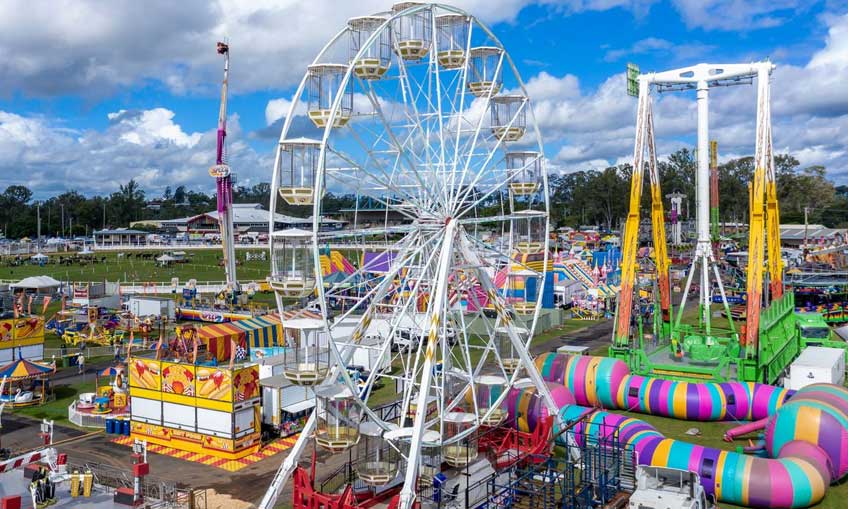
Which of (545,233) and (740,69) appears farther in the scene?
(740,69)

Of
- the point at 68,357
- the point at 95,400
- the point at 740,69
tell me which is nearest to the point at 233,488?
the point at 95,400

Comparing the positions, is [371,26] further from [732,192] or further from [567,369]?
[732,192]

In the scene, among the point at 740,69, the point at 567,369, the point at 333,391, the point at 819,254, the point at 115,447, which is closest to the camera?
the point at 333,391

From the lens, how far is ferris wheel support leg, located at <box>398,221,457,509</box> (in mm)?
14305

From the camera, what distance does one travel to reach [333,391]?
51.9 feet

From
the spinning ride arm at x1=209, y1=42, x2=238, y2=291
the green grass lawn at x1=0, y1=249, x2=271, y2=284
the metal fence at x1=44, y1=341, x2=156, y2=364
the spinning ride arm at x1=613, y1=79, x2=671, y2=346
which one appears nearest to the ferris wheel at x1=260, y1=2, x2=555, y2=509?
the spinning ride arm at x1=613, y1=79, x2=671, y2=346

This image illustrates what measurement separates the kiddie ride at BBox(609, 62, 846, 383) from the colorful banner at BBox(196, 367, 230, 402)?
14.2 meters

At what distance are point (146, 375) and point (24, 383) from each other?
7.61 meters

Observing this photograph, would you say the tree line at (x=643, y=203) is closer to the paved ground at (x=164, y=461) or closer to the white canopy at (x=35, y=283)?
the white canopy at (x=35, y=283)

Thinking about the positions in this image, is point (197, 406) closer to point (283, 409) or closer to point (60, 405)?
point (283, 409)

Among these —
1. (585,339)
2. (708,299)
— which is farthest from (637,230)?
(585,339)

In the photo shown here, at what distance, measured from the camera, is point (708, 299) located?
3067cm

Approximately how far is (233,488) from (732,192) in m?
114

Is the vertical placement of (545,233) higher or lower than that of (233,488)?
higher
